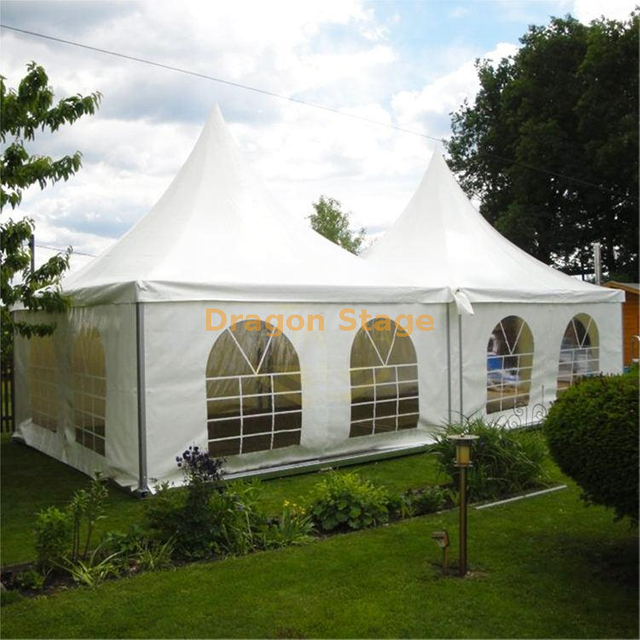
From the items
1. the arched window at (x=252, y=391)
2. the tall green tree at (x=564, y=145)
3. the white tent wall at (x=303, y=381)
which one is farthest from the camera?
the tall green tree at (x=564, y=145)

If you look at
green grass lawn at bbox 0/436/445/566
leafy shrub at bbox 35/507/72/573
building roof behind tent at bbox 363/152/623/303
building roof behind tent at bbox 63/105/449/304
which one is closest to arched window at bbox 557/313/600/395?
building roof behind tent at bbox 363/152/623/303

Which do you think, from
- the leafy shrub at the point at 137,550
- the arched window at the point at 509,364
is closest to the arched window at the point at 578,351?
the arched window at the point at 509,364

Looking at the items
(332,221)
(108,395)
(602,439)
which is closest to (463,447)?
(602,439)

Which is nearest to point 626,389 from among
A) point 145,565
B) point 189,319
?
point 145,565

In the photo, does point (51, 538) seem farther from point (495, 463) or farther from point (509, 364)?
point (509, 364)

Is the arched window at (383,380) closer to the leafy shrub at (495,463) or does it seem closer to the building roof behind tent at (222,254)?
the building roof behind tent at (222,254)

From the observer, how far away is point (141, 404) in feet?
22.1

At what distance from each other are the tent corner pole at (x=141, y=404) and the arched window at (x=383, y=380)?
256cm

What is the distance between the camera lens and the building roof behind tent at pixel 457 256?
9.45 m

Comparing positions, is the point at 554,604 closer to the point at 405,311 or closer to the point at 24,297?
the point at 405,311

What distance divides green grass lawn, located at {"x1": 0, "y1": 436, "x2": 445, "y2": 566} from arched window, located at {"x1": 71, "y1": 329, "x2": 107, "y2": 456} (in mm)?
494

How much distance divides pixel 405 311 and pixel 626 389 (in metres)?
4.60

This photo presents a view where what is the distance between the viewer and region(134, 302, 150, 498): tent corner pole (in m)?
6.72

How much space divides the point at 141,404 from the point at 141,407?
0.03 metres
